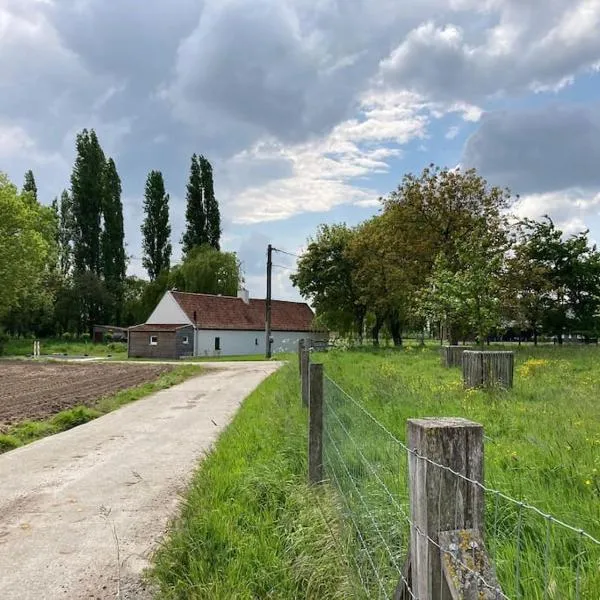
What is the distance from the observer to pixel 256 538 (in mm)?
4258

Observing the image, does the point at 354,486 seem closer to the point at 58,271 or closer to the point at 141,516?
the point at 141,516

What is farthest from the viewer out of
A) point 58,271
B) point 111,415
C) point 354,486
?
point 58,271

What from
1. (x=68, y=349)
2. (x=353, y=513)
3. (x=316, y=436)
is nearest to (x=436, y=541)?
(x=353, y=513)

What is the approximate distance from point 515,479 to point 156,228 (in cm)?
7056

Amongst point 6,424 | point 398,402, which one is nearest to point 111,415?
point 6,424

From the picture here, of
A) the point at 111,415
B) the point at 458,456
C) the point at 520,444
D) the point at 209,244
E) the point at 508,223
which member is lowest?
the point at 111,415

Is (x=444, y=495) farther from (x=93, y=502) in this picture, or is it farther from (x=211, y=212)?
(x=211, y=212)

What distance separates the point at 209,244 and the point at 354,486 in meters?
65.0

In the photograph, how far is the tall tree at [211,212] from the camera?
6975cm

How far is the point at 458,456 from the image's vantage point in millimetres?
1931

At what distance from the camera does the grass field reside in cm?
276

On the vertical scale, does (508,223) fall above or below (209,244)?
below

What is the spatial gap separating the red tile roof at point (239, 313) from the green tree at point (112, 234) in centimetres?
1745

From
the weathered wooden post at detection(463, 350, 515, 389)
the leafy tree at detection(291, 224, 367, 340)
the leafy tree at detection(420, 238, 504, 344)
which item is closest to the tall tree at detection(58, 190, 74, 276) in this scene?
the leafy tree at detection(291, 224, 367, 340)
